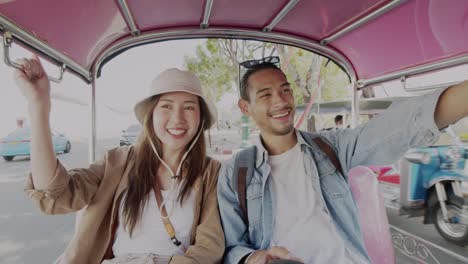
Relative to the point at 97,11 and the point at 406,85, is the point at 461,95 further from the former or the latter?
the point at 97,11

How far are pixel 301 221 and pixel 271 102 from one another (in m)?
0.70

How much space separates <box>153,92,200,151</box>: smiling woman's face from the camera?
1.64 metres

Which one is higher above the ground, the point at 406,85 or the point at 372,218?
the point at 406,85

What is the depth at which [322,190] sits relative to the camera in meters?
1.66

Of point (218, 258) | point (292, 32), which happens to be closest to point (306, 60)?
point (292, 32)

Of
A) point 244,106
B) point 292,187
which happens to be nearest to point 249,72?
point 244,106

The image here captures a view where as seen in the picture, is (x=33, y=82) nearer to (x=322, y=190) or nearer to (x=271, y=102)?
(x=271, y=102)

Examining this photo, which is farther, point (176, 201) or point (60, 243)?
point (60, 243)

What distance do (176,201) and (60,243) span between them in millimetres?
3383

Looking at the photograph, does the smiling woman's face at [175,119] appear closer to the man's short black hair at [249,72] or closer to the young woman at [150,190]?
the young woman at [150,190]

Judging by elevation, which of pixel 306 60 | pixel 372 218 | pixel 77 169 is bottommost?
pixel 372 218

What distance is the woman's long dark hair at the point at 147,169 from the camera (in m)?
1.57

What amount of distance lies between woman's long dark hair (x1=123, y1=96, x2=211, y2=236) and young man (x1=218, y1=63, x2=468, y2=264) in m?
0.18

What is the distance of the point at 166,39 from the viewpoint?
2176 millimetres
